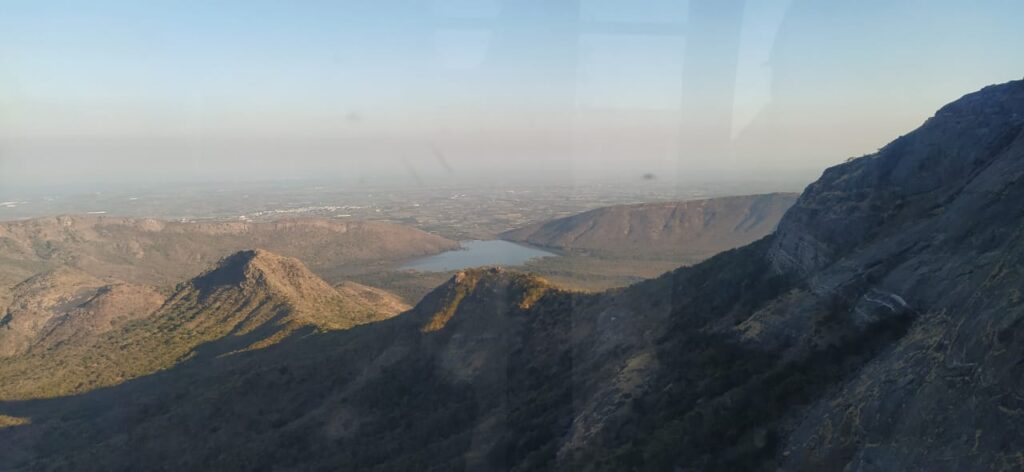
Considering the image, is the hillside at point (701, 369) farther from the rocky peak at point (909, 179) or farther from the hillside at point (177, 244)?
the hillside at point (177, 244)

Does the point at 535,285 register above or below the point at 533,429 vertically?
above

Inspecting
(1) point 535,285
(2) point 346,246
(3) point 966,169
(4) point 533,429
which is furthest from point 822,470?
(2) point 346,246

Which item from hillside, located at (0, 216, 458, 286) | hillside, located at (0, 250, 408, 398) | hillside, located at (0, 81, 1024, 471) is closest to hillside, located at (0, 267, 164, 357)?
hillside, located at (0, 250, 408, 398)

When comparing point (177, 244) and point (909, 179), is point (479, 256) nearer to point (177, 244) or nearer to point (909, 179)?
point (177, 244)

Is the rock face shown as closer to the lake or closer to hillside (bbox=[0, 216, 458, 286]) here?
the lake

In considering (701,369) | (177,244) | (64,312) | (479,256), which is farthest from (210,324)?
(177,244)

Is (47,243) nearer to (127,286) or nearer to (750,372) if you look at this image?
(127,286)
